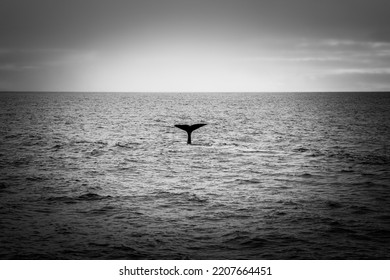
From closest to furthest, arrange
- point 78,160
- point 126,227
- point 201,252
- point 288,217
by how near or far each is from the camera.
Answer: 1. point 201,252
2. point 126,227
3. point 288,217
4. point 78,160

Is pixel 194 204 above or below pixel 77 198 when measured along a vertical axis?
below

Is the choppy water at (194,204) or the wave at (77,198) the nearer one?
the choppy water at (194,204)

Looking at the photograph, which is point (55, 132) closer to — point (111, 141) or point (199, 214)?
point (111, 141)

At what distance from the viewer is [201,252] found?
579 inches

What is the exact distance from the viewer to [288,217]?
19.0 meters

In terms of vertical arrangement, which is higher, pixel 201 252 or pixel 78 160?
pixel 78 160

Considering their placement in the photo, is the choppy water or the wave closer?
the choppy water

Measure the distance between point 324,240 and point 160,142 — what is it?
36.0 metres

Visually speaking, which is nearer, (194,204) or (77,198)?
(194,204)
